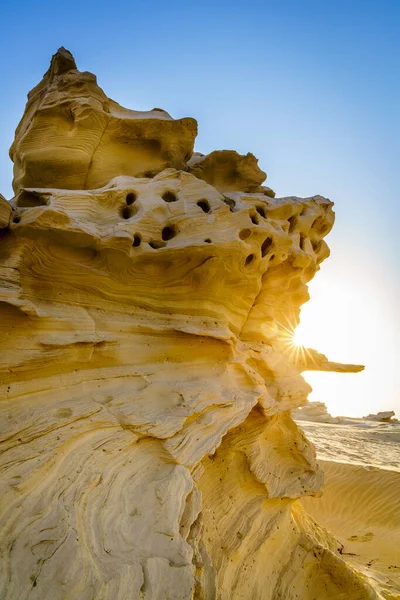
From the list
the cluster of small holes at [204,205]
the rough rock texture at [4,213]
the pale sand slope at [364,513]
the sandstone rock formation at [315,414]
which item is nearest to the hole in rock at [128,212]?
the cluster of small holes at [204,205]

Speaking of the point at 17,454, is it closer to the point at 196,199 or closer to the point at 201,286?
the point at 201,286

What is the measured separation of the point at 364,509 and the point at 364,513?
17 cm

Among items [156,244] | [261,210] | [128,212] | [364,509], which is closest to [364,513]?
[364,509]

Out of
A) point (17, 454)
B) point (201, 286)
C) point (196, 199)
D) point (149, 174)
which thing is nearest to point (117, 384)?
point (17, 454)

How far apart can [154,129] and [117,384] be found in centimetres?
518

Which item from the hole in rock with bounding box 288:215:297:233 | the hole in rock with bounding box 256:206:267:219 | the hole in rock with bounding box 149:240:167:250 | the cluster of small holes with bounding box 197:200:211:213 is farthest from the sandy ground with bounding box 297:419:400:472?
the hole in rock with bounding box 149:240:167:250

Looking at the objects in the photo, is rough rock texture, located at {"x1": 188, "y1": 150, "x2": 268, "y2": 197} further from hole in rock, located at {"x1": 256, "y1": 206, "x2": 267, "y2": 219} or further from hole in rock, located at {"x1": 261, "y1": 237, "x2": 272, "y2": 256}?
hole in rock, located at {"x1": 261, "y1": 237, "x2": 272, "y2": 256}

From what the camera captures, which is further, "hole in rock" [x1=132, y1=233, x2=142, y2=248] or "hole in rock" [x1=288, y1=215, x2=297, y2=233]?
→ "hole in rock" [x1=288, y1=215, x2=297, y2=233]

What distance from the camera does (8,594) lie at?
2760 millimetres

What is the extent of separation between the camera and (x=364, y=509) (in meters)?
11.4

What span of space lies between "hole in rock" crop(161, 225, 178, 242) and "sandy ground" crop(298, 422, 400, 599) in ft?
23.4

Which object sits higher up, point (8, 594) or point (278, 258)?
point (278, 258)

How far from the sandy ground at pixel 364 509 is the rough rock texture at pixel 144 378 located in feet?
4.13

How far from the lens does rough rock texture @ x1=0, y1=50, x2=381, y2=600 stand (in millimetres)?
3480
